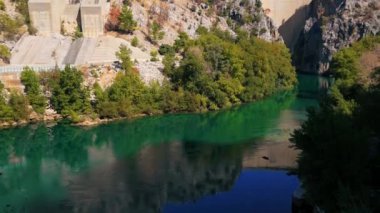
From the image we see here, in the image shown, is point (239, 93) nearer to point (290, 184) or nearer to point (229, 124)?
point (229, 124)

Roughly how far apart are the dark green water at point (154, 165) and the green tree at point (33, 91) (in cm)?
223

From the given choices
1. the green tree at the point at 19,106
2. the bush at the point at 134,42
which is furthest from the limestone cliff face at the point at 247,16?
the green tree at the point at 19,106

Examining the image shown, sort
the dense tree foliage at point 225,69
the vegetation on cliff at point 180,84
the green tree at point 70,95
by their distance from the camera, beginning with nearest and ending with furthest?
1. the green tree at point 70,95
2. the vegetation on cliff at point 180,84
3. the dense tree foliage at point 225,69

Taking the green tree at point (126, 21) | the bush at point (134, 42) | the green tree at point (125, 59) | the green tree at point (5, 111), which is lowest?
the green tree at point (5, 111)

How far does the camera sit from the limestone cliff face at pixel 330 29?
199 ft

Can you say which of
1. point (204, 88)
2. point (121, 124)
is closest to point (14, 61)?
point (121, 124)

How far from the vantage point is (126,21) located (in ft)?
149

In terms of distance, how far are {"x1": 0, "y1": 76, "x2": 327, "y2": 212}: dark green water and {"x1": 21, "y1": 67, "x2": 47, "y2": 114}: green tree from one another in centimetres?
223

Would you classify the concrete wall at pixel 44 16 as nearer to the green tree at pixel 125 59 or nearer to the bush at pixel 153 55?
the green tree at pixel 125 59

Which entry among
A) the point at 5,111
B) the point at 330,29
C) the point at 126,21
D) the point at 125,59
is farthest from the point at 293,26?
the point at 5,111

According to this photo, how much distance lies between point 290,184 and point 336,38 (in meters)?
43.0

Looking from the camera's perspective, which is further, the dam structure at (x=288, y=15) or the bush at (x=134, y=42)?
the dam structure at (x=288, y=15)

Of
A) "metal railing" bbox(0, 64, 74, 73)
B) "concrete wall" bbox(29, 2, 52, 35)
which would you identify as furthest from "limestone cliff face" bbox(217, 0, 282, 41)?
"metal railing" bbox(0, 64, 74, 73)

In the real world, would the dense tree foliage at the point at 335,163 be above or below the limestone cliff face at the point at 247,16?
below
